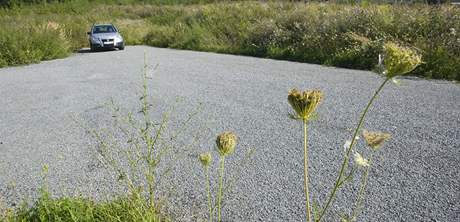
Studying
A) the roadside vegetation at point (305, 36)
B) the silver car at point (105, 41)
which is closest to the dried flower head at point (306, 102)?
the roadside vegetation at point (305, 36)

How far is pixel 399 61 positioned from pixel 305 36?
12.5m

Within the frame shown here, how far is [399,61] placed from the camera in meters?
1.20

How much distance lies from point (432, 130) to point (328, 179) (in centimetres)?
203

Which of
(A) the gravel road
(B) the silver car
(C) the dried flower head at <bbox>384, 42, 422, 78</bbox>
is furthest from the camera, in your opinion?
(B) the silver car

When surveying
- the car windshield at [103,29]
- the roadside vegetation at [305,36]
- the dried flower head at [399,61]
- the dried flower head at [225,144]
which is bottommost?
the car windshield at [103,29]

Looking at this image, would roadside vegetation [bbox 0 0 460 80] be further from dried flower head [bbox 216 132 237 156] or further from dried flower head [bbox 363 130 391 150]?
dried flower head [bbox 216 132 237 156]

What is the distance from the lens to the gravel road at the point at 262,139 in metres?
3.29

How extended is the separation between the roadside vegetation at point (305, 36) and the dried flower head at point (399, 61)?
305 centimetres

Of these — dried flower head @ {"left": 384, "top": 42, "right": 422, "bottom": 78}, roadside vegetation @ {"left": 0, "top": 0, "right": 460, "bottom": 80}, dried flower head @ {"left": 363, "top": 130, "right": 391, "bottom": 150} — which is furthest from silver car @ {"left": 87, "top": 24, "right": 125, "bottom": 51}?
dried flower head @ {"left": 384, "top": 42, "right": 422, "bottom": 78}

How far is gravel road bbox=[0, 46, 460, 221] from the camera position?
3285mm

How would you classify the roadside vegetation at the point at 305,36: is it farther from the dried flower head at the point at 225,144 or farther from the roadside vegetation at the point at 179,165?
the dried flower head at the point at 225,144

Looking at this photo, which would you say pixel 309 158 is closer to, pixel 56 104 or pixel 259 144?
pixel 259 144

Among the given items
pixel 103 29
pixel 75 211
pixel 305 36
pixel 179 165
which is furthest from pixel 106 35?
pixel 75 211

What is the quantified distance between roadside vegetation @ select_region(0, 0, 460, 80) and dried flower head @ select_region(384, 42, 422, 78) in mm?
3049
